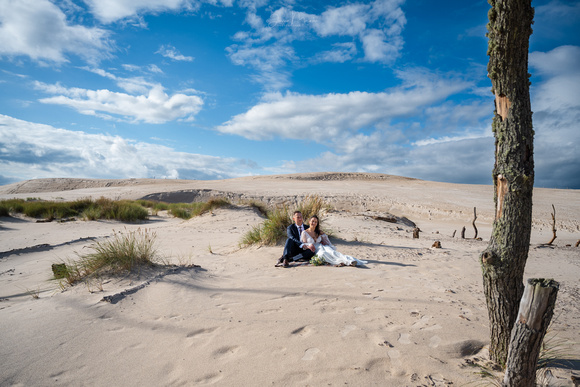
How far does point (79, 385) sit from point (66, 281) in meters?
3.04

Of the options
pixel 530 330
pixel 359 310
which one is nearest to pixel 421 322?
pixel 359 310

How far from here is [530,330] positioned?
7.36 ft

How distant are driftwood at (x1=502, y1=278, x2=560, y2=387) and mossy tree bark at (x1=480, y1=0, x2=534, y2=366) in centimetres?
42

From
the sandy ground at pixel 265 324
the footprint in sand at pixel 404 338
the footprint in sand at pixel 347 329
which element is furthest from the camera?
the footprint in sand at pixel 347 329

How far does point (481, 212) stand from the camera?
68.3ft

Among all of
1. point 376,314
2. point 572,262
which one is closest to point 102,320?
point 376,314

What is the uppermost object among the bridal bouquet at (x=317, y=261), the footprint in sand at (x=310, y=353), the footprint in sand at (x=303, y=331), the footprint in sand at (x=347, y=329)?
the bridal bouquet at (x=317, y=261)

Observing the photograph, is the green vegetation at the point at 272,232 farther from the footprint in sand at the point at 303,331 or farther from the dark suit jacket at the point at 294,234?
the footprint in sand at the point at 303,331

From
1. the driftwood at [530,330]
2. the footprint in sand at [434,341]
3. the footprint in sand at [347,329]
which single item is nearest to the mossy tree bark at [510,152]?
the driftwood at [530,330]

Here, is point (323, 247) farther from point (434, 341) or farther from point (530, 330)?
point (530, 330)

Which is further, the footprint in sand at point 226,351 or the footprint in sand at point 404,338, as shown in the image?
the footprint in sand at point 404,338

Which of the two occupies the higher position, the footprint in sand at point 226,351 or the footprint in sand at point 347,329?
the footprint in sand at point 347,329

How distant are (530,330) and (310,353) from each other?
1835mm

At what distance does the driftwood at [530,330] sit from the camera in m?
2.19
